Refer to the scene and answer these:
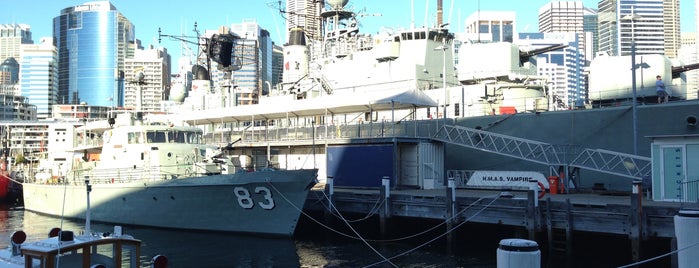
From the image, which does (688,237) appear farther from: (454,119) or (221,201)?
(454,119)

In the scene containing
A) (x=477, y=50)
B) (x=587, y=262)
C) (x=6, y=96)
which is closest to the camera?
(x=587, y=262)

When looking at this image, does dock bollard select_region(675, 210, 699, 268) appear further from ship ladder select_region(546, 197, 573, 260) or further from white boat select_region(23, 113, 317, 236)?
white boat select_region(23, 113, 317, 236)

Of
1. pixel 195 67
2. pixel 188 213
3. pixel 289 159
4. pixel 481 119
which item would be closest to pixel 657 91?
pixel 481 119

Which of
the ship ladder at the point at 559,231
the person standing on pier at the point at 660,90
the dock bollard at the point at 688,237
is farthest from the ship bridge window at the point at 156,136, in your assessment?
the dock bollard at the point at 688,237

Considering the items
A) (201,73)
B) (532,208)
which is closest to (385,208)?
(532,208)

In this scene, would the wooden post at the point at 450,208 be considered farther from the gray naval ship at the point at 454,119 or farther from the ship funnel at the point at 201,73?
the ship funnel at the point at 201,73

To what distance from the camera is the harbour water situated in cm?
1844

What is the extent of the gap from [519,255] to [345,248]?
16.5 meters

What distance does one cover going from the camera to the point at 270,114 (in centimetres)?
3519

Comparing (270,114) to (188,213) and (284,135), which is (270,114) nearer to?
(284,135)

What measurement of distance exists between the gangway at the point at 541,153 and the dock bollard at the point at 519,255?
64.1ft

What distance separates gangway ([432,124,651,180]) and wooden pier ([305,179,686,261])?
1448mm

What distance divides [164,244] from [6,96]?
153104mm

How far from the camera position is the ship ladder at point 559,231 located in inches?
709
